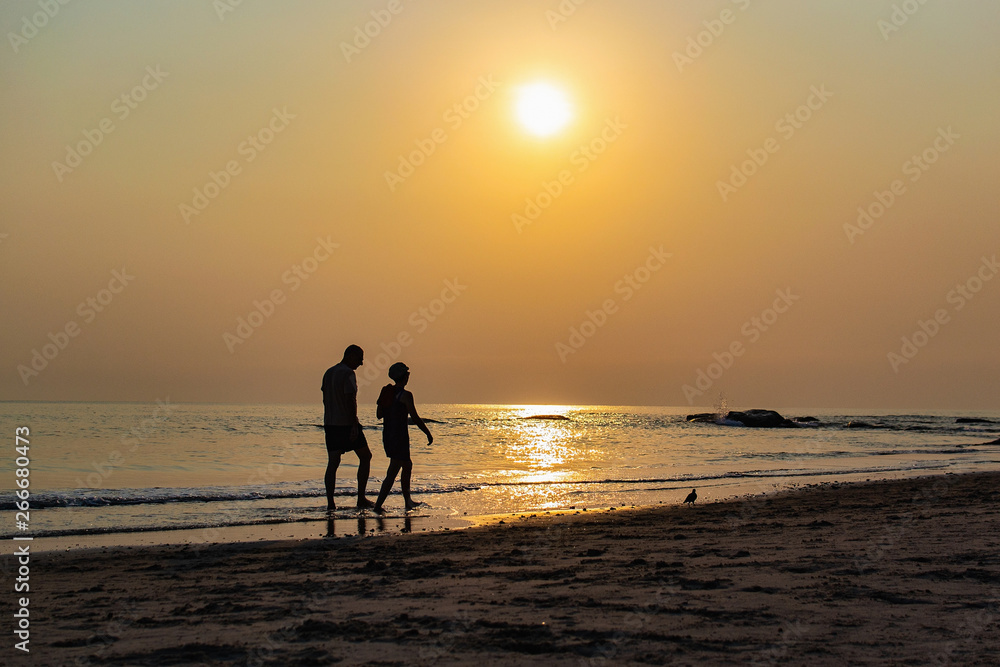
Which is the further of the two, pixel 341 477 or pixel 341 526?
pixel 341 477

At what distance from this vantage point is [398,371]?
10805 millimetres

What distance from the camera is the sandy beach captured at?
4023 mm

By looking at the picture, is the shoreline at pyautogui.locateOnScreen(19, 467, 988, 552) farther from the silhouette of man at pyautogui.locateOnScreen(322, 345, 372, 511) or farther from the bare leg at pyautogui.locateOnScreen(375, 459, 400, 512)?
the silhouette of man at pyautogui.locateOnScreen(322, 345, 372, 511)

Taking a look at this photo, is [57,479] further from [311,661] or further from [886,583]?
[886,583]

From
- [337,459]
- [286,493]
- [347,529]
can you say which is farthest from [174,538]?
[286,493]

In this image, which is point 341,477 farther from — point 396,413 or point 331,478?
point 396,413

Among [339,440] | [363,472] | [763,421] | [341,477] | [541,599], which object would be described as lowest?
[341,477]

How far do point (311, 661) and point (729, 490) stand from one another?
40.3ft

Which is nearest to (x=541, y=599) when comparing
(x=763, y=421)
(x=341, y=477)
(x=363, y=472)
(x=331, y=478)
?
(x=363, y=472)

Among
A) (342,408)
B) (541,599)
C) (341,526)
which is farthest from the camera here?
(342,408)

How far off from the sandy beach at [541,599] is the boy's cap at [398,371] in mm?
2794

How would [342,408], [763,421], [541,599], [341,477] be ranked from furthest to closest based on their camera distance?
[763,421] < [341,477] < [342,408] < [541,599]

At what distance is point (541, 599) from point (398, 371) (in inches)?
237

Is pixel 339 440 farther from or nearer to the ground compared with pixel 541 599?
farther from the ground
